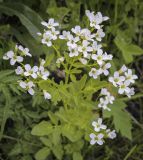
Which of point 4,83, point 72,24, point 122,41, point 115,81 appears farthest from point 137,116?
point 4,83

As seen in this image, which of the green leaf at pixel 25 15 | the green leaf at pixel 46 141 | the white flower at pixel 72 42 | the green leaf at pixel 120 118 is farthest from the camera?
the green leaf at pixel 25 15

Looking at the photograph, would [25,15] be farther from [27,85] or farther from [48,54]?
[27,85]

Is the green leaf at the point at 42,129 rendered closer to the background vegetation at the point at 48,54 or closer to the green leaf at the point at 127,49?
the background vegetation at the point at 48,54

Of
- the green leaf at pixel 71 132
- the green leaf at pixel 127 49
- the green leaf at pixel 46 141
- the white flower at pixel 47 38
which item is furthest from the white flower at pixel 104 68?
the green leaf at pixel 127 49

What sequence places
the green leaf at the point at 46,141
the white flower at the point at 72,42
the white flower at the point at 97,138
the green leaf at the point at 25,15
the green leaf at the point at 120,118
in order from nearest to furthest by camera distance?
the white flower at the point at 72,42
the white flower at the point at 97,138
the green leaf at the point at 46,141
the green leaf at the point at 120,118
the green leaf at the point at 25,15

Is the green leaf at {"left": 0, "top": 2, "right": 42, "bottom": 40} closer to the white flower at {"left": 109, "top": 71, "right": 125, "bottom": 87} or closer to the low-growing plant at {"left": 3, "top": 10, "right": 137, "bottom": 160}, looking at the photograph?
the low-growing plant at {"left": 3, "top": 10, "right": 137, "bottom": 160}

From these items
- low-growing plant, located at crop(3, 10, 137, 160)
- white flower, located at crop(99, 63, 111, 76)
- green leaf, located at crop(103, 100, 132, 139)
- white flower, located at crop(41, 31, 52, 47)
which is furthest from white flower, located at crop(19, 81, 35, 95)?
green leaf, located at crop(103, 100, 132, 139)

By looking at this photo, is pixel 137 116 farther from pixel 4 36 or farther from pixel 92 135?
pixel 4 36
